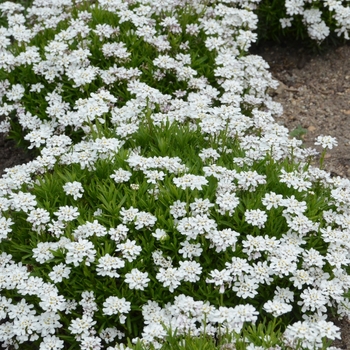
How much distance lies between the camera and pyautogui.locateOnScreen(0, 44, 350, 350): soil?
20.4ft

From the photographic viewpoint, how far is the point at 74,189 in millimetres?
4621

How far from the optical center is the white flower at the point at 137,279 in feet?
13.6

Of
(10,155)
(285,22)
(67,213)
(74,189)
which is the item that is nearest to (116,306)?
(67,213)

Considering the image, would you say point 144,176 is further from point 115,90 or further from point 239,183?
point 115,90

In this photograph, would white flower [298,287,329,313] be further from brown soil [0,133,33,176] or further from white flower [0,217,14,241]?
brown soil [0,133,33,176]

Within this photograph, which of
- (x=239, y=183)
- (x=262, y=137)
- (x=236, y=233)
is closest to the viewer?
(x=236, y=233)

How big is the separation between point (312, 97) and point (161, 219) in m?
2.96

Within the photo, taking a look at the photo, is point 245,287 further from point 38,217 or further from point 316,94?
point 316,94

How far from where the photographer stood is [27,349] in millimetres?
4441

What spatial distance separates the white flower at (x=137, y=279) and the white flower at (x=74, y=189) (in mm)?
731

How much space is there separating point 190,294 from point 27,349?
1.13 m

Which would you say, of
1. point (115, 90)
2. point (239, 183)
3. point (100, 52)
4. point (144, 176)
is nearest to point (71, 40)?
point (100, 52)

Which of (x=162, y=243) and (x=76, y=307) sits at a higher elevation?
(x=162, y=243)

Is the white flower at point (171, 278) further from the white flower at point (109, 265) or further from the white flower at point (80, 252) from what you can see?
the white flower at point (80, 252)
